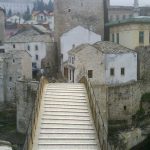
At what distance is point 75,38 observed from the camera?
47375 millimetres

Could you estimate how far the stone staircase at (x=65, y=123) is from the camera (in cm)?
1928

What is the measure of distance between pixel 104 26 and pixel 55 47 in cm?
641

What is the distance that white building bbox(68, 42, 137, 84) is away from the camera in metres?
38.6

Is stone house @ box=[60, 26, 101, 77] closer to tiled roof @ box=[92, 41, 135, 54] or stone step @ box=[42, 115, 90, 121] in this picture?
tiled roof @ box=[92, 41, 135, 54]

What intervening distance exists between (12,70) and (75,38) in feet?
27.3

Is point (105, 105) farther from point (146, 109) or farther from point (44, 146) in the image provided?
point (44, 146)

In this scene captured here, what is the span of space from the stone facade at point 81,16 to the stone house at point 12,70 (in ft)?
14.7

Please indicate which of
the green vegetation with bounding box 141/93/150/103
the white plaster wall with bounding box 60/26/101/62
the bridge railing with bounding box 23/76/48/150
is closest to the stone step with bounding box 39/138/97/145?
the bridge railing with bounding box 23/76/48/150

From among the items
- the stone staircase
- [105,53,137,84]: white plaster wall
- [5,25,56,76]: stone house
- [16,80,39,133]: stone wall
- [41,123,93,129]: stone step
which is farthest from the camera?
[5,25,56,76]: stone house

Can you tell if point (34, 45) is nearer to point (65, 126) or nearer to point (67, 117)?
point (67, 117)

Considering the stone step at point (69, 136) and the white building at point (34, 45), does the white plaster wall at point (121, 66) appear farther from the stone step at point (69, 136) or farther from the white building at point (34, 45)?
the stone step at point (69, 136)

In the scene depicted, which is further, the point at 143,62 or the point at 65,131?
the point at 143,62

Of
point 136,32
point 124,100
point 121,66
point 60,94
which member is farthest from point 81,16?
point 60,94

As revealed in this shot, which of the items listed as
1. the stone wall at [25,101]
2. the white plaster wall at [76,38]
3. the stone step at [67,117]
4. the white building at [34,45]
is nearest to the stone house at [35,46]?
the white building at [34,45]
